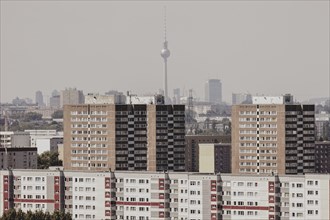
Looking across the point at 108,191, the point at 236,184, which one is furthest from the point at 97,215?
the point at 236,184

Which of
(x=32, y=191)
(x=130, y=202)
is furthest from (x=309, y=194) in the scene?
(x=32, y=191)

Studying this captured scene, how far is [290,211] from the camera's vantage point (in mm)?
178125

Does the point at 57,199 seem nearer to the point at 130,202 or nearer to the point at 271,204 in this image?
the point at 130,202

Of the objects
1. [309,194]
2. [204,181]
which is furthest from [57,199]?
[309,194]

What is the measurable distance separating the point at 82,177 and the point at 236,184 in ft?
64.5

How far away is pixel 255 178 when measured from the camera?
180 metres

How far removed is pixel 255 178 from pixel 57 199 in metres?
25.2

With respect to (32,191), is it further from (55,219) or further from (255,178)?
(255,178)

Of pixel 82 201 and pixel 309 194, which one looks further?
pixel 82 201

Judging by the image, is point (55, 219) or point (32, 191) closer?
point (55, 219)

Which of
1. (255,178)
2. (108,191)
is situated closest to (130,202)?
(108,191)

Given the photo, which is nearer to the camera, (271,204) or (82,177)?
(271,204)

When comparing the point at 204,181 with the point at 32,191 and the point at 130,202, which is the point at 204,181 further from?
the point at 32,191

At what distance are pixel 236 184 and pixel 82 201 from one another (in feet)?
64.0
